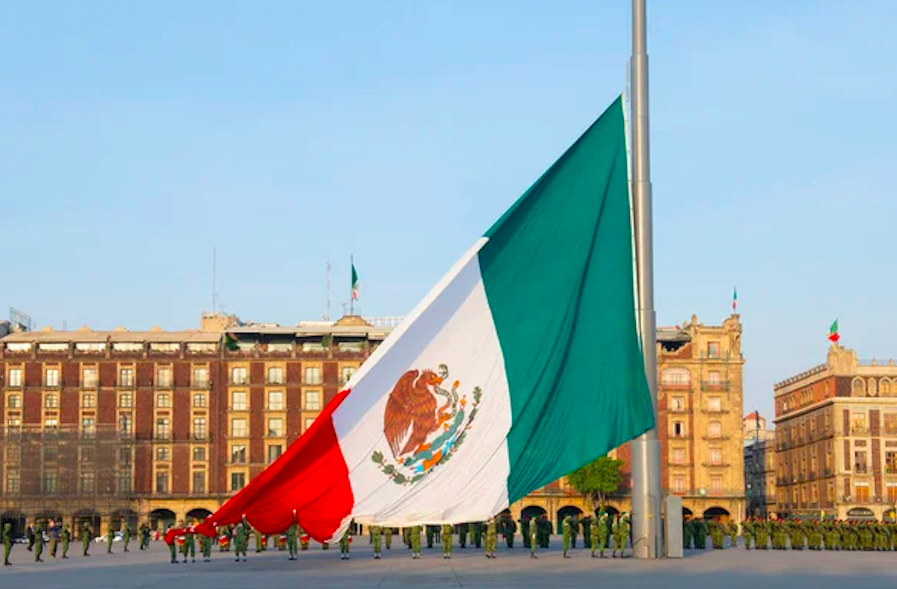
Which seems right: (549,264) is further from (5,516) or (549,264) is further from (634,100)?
(5,516)

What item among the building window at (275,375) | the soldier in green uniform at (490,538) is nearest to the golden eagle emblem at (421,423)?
the soldier in green uniform at (490,538)

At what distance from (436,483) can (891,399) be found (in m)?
100

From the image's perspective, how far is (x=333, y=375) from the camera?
11488 cm

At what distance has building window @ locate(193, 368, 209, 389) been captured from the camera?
114 m

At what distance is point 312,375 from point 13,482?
24621 millimetres

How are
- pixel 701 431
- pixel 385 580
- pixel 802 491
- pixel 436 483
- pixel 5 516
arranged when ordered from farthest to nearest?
pixel 802 491
pixel 701 431
pixel 5 516
pixel 385 580
pixel 436 483

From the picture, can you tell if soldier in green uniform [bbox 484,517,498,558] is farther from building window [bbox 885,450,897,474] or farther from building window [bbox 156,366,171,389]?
building window [bbox 885,450,897,474]

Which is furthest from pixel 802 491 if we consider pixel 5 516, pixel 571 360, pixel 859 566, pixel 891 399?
pixel 571 360

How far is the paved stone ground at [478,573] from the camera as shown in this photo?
97.1 feet

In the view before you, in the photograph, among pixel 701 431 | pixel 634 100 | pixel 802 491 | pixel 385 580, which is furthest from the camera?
pixel 802 491

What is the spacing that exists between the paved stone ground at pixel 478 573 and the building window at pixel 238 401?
68.8 metres

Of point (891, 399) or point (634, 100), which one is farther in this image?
point (891, 399)

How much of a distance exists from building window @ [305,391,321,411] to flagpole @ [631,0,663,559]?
80.5 meters

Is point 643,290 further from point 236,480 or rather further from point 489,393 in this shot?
point 236,480
